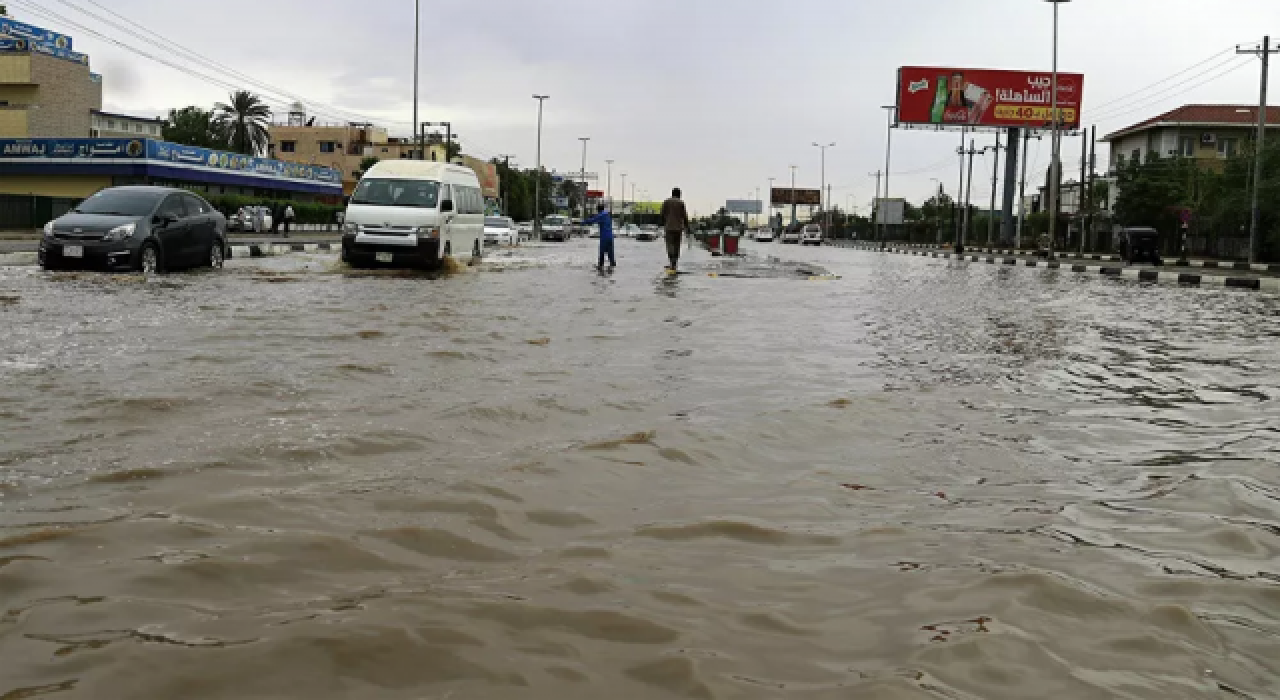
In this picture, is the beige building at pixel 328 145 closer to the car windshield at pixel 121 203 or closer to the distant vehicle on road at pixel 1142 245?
the distant vehicle on road at pixel 1142 245

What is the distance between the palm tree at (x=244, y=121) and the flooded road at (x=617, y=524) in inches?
2867

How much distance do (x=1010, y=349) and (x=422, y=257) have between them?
1089 centimetres

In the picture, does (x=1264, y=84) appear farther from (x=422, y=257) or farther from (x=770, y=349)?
(x=770, y=349)

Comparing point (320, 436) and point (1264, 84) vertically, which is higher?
point (1264, 84)

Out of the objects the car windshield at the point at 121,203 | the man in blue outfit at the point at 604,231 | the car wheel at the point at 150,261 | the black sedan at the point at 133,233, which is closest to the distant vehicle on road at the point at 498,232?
the man in blue outfit at the point at 604,231

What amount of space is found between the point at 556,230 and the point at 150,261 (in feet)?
155

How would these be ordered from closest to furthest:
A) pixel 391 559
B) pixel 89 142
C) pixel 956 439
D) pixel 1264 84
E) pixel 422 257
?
pixel 391 559
pixel 956 439
pixel 422 257
pixel 1264 84
pixel 89 142

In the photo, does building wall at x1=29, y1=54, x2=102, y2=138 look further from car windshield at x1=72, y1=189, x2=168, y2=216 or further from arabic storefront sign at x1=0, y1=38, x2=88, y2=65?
car windshield at x1=72, y1=189, x2=168, y2=216

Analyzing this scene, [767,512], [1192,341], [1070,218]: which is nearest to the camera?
[767,512]

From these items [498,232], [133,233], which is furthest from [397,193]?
[498,232]

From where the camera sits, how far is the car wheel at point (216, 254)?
16.9 meters

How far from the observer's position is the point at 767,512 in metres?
3.72

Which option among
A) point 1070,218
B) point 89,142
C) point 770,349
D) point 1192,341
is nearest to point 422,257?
point 770,349

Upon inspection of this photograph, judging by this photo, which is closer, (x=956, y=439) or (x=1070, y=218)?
(x=956, y=439)
